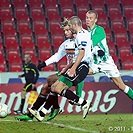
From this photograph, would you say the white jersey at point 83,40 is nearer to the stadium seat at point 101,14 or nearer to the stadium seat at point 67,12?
the stadium seat at point 67,12

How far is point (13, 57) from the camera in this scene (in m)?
17.7

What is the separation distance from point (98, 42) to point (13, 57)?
817 cm

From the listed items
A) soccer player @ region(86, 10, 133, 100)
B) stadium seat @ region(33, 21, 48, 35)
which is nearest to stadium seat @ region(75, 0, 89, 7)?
stadium seat @ region(33, 21, 48, 35)

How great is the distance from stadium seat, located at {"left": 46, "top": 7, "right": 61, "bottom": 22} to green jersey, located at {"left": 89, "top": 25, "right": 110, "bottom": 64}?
9.97 meters

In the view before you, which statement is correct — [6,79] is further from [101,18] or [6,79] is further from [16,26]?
[101,18]

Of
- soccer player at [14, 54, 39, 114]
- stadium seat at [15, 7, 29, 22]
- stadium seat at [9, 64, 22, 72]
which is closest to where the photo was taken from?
soccer player at [14, 54, 39, 114]

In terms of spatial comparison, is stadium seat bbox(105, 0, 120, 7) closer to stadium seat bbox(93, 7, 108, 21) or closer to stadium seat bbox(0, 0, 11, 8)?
stadium seat bbox(93, 7, 108, 21)

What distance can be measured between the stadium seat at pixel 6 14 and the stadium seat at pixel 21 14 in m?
0.24

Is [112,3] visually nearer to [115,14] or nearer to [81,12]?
[115,14]

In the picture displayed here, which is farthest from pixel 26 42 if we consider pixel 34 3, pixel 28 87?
pixel 28 87

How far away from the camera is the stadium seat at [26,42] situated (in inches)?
722

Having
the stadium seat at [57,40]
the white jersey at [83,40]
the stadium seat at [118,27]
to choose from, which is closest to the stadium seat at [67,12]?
the stadium seat at [57,40]

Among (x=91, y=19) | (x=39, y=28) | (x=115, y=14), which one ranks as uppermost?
(x=115, y=14)

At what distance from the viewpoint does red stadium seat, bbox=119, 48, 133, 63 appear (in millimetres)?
18531
